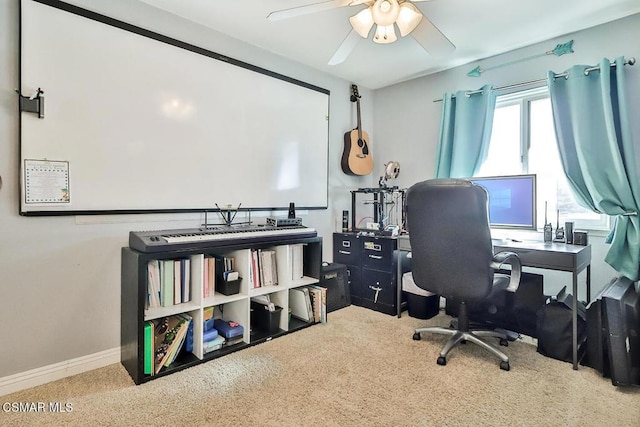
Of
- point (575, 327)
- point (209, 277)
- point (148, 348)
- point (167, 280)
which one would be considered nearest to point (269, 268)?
point (209, 277)

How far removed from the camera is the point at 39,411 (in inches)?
61.9

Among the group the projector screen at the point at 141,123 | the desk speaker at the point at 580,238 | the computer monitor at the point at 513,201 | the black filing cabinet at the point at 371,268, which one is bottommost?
the black filing cabinet at the point at 371,268

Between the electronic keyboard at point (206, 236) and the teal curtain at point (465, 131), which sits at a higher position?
the teal curtain at point (465, 131)

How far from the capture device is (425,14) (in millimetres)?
2275

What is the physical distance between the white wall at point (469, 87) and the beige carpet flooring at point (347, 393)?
105 cm

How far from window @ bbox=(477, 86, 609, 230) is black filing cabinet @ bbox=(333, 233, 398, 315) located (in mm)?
1136

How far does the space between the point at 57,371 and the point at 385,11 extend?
8.81ft

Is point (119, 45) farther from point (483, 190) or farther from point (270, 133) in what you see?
point (483, 190)

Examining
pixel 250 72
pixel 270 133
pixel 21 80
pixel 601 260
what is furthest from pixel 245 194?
pixel 601 260

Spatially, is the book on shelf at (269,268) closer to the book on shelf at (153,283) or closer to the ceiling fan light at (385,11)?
the book on shelf at (153,283)

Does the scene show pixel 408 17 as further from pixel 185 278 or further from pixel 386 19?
pixel 185 278

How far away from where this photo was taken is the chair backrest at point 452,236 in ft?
6.28

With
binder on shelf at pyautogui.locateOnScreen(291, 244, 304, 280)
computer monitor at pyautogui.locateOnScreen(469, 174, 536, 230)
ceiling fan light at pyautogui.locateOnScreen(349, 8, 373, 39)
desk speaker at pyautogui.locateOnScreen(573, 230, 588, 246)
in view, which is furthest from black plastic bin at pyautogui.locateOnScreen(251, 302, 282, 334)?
desk speaker at pyautogui.locateOnScreen(573, 230, 588, 246)

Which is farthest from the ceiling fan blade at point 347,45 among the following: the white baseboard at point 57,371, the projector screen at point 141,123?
the white baseboard at point 57,371
